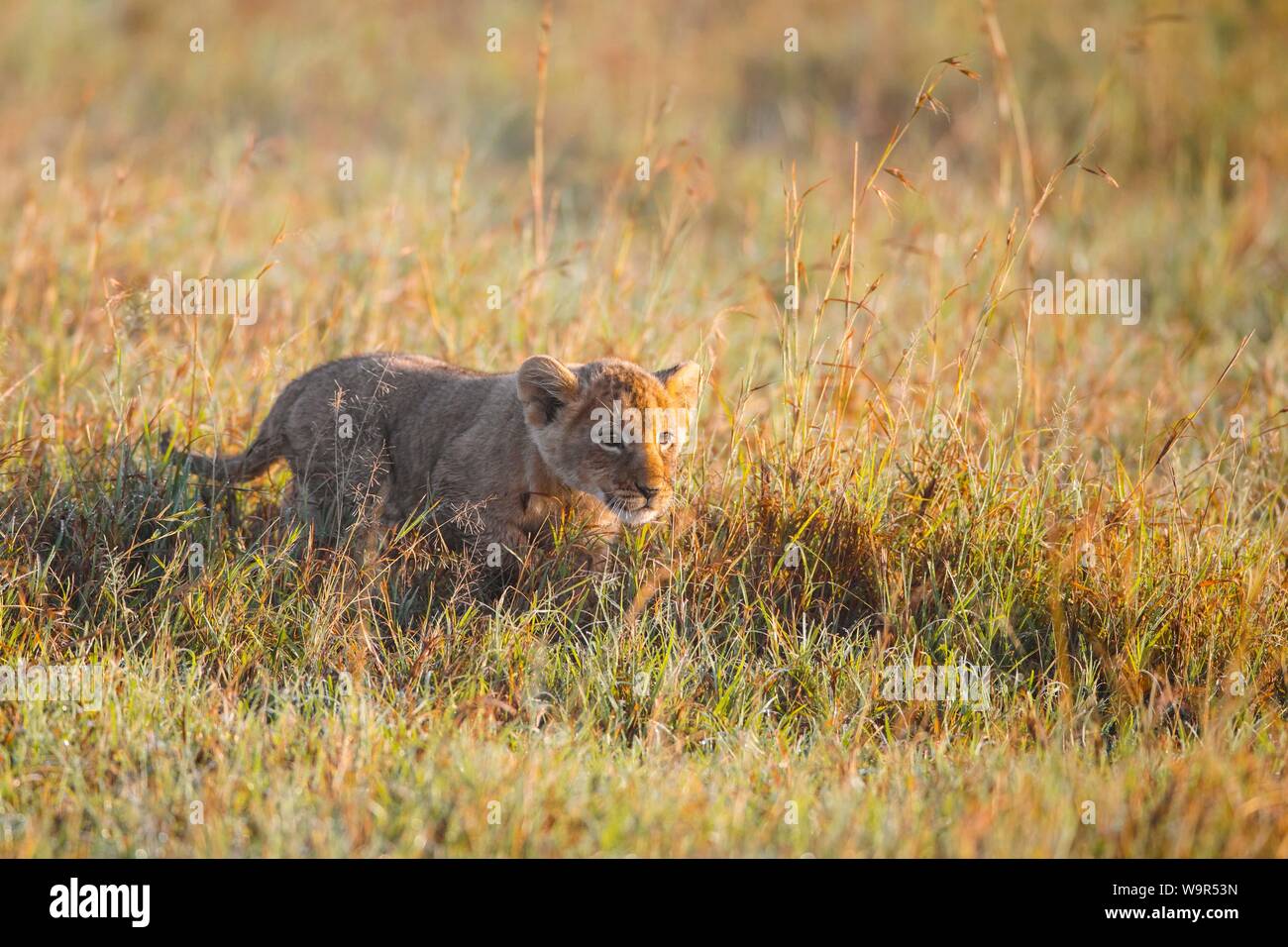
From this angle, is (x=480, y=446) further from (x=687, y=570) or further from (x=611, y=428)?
(x=687, y=570)

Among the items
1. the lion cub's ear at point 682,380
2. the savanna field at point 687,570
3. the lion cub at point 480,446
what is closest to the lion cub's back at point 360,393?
the lion cub at point 480,446

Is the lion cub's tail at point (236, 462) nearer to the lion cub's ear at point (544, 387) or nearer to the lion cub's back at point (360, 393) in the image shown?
the lion cub's back at point (360, 393)

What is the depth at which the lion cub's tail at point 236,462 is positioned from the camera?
5.06 meters

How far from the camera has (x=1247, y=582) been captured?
15.3 ft

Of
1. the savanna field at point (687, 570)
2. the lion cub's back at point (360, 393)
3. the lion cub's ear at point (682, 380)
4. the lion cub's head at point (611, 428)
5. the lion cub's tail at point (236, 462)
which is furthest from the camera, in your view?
the lion cub's back at point (360, 393)

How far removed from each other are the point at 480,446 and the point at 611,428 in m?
0.63

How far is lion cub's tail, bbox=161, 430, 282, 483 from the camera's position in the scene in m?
5.06

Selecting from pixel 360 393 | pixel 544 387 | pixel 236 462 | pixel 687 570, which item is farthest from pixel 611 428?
pixel 236 462

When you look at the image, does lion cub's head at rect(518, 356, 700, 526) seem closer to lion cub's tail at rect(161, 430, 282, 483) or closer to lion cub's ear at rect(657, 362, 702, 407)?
lion cub's ear at rect(657, 362, 702, 407)

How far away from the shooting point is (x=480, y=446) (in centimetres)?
507

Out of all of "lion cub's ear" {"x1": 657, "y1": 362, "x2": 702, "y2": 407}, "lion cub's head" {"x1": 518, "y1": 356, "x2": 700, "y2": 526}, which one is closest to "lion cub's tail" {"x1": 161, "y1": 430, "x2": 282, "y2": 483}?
"lion cub's head" {"x1": 518, "y1": 356, "x2": 700, "y2": 526}

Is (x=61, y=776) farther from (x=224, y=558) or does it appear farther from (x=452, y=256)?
(x=452, y=256)

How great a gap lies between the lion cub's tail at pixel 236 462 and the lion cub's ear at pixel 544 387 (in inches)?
45.7

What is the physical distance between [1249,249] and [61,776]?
8.55 m
